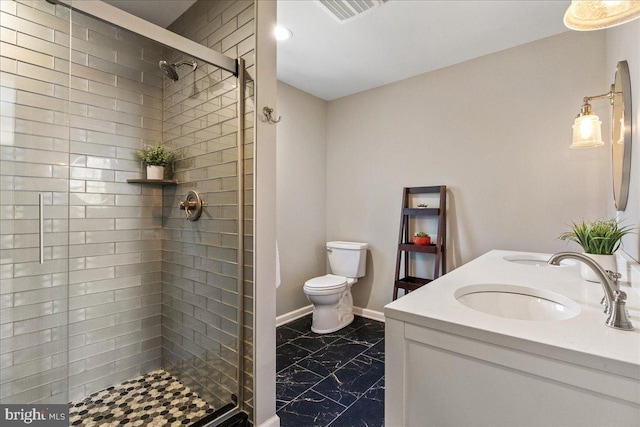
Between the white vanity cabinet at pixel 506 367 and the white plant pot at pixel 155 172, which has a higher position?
the white plant pot at pixel 155 172

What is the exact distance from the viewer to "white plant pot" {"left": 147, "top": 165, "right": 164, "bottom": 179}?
81.2 inches

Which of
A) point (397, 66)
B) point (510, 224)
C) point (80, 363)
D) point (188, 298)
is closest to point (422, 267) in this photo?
point (510, 224)

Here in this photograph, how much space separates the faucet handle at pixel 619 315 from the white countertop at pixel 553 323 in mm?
18

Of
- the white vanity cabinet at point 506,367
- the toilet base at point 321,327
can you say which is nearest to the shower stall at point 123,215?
the white vanity cabinet at point 506,367

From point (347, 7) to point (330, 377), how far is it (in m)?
2.40

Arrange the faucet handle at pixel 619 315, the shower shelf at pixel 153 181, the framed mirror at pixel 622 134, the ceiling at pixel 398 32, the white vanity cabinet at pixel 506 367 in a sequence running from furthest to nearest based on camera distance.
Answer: the shower shelf at pixel 153 181, the ceiling at pixel 398 32, the framed mirror at pixel 622 134, the faucet handle at pixel 619 315, the white vanity cabinet at pixel 506 367

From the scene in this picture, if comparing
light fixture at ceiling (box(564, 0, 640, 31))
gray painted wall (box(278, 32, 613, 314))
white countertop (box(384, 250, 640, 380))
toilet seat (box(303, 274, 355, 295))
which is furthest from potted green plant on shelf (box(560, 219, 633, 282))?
toilet seat (box(303, 274, 355, 295))

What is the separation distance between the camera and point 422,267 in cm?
281

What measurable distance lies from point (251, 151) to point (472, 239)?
2.00 metres

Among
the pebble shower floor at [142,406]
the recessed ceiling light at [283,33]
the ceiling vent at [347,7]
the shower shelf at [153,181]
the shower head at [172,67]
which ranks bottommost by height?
the pebble shower floor at [142,406]

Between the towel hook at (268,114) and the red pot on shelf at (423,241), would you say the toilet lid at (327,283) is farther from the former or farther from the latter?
the towel hook at (268,114)

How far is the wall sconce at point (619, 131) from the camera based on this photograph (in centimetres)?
135

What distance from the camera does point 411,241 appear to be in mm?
2852

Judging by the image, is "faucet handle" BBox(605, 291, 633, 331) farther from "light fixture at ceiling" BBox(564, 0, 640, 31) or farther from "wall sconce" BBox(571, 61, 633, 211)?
"wall sconce" BBox(571, 61, 633, 211)
